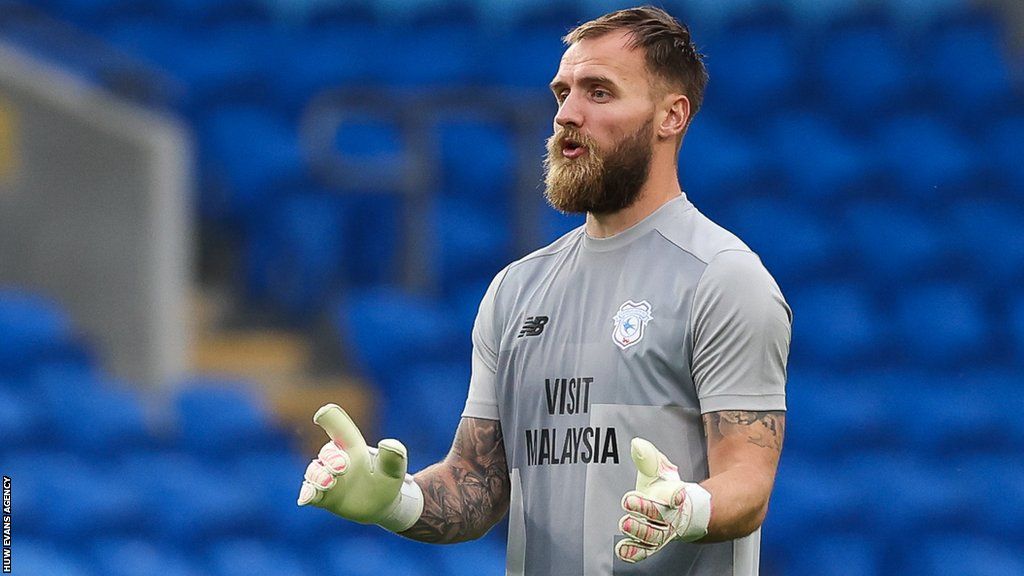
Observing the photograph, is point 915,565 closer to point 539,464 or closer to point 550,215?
point 550,215

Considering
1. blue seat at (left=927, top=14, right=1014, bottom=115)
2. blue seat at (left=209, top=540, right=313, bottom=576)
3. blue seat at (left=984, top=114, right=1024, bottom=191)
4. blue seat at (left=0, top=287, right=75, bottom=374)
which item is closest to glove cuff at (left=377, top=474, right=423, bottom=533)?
blue seat at (left=209, top=540, right=313, bottom=576)

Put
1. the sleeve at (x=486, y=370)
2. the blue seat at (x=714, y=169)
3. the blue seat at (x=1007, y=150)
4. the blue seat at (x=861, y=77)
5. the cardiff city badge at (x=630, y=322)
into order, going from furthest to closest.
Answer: the blue seat at (x=861, y=77) → the blue seat at (x=1007, y=150) → the blue seat at (x=714, y=169) → the sleeve at (x=486, y=370) → the cardiff city badge at (x=630, y=322)

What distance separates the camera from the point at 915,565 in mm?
7293

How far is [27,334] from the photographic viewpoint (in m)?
6.48

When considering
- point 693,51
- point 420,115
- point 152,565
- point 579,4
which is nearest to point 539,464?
point 693,51

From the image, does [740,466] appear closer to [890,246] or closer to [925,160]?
[890,246]

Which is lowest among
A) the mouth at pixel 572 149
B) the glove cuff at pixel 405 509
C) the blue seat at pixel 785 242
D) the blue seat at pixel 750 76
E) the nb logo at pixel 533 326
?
the glove cuff at pixel 405 509

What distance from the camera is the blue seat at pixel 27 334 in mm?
6406

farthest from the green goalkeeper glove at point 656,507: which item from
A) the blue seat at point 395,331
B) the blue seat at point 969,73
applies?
the blue seat at point 969,73

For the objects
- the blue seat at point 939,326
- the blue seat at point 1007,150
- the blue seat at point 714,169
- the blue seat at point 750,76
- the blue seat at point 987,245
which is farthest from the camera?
the blue seat at point 750,76

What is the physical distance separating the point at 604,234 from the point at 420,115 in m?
4.40

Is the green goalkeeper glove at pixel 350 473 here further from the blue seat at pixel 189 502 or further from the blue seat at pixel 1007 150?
the blue seat at pixel 1007 150

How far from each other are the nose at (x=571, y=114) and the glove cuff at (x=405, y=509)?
2.00 feet

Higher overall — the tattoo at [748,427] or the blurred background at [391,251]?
the blurred background at [391,251]
